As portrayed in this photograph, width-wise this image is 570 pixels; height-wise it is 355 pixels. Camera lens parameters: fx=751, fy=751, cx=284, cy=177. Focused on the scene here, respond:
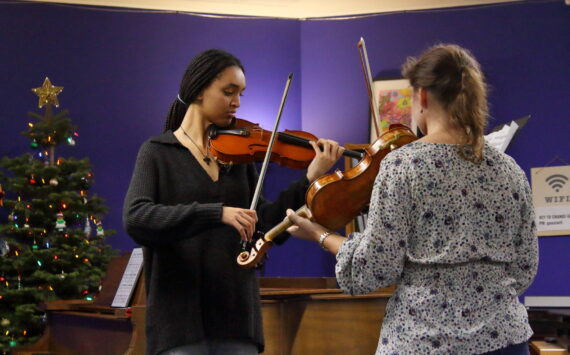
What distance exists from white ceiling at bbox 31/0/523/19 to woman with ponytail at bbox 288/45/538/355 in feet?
15.1

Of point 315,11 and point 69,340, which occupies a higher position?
point 315,11

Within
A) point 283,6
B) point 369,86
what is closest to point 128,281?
point 369,86

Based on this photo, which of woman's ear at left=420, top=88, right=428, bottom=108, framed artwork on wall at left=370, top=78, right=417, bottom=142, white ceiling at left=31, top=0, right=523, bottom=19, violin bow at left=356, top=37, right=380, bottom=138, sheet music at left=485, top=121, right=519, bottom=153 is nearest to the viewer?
woman's ear at left=420, top=88, right=428, bottom=108

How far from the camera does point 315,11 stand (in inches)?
251

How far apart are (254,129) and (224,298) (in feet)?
2.24

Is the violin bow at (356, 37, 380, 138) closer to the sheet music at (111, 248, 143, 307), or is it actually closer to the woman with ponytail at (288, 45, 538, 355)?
the woman with ponytail at (288, 45, 538, 355)

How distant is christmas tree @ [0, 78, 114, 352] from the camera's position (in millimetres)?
5645

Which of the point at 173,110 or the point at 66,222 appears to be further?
the point at 66,222

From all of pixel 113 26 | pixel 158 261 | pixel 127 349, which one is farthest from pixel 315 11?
pixel 158 261

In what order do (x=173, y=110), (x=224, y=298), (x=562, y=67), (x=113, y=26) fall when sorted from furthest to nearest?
(x=113, y=26)
(x=562, y=67)
(x=173, y=110)
(x=224, y=298)

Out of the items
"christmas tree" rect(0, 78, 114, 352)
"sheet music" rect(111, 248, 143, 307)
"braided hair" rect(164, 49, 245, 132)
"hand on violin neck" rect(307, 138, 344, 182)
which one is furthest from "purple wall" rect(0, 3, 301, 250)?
Answer: "braided hair" rect(164, 49, 245, 132)

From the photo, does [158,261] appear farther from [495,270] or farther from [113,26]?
[113,26]

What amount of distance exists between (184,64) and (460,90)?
192 inches

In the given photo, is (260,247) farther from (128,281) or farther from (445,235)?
(128,281)
